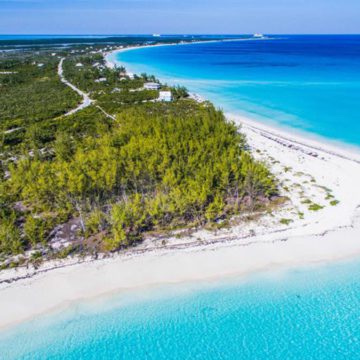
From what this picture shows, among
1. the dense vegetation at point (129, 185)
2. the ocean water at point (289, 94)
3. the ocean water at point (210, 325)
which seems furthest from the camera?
the ocean water at point (289, 94)

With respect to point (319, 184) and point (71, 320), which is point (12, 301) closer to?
point (71, 320)

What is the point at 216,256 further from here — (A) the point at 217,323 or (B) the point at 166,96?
(B) the point at 166,96

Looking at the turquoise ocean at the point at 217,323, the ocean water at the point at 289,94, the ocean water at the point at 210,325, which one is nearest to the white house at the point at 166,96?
the ocean water at the point at 289,94

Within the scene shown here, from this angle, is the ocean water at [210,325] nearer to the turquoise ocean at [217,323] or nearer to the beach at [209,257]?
the turquoise ocean at [217,323]

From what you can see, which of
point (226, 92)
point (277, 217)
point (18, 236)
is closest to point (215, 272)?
point (277, 217)

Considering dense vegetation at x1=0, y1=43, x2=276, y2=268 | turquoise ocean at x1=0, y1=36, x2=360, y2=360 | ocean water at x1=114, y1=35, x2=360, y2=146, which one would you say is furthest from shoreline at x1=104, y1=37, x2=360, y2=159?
turquoise ocean at x1=0, y1=36, x2=360, y2=360

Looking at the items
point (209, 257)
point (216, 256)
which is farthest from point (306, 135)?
point (209, 257)
